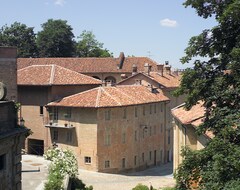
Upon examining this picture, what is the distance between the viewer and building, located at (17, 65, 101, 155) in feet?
160

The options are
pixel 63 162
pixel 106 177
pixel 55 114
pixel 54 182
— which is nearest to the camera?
pixel 54 182

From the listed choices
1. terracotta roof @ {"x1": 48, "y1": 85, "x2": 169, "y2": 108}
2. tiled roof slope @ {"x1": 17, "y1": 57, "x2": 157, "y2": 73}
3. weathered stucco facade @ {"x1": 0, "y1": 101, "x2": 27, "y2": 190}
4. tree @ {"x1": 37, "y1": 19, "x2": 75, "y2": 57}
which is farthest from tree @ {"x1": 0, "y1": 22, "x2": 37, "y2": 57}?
weathered stucco facade @ {"x1": 0, "y1": 101, "x2": 27, "y2": 190}

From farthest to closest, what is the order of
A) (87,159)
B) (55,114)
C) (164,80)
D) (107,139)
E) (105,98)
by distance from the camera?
(164,80) → (55,114) → (105,98) → (107,139) → (87,159)

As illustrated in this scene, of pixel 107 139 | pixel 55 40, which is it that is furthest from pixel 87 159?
pixel 55 40

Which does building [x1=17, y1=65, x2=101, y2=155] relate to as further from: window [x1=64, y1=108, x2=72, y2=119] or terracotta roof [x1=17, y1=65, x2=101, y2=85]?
window [x1=64, y1=108, x2=72, y2=119]

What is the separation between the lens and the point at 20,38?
311ft

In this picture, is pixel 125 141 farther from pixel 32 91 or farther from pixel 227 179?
pixel 227 179

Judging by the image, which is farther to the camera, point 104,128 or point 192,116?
point 104,128

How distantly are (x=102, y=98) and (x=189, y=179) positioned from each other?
2750 centimetres

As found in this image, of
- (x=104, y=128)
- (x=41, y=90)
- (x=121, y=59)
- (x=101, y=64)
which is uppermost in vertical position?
(x=121, y=59)

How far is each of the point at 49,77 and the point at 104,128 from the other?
9213mm

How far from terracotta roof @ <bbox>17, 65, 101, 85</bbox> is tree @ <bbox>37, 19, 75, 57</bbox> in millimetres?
39267

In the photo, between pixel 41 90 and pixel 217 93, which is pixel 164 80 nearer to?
pixel 41 90

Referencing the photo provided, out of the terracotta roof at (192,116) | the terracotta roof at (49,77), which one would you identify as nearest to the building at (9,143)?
the terracotta roof at (192,116)
